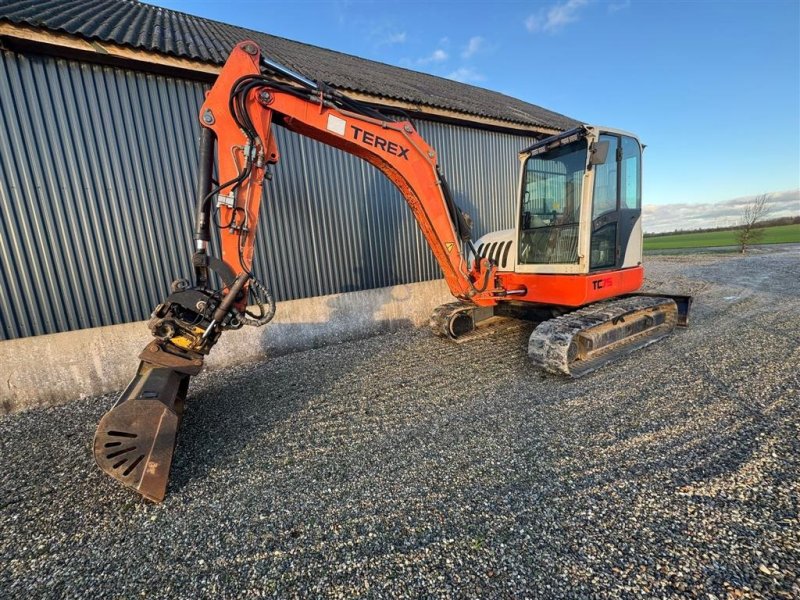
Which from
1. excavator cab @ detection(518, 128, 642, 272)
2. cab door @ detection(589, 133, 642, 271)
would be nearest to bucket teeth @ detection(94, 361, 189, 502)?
excavator cab @ detection(518, 128, 642, 272)

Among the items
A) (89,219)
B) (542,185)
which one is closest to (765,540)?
(542,185)

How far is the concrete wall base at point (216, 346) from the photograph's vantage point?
14.9 feet

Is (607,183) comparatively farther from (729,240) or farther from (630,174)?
(729,240)

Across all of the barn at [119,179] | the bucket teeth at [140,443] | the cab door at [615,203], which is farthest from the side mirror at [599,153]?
the bucket teeth at [140,443]

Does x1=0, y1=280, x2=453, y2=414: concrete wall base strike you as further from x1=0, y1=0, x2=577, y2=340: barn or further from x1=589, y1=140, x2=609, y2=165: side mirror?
x1=589, y1=140, x2=609, y2=165: side mirror

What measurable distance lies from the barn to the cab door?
409 cm

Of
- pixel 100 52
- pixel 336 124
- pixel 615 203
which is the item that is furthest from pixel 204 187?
pixel 615 203

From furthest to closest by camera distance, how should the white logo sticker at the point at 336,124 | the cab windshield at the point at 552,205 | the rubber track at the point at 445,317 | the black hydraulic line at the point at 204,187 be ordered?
1. the rubber track at the point at 445,317
2. the cab windshield at the point at 552,205
3. the white logo sticker at the point at 336,124
4. the black hydraulic line at the point at 204,187

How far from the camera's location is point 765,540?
1915 millimetres

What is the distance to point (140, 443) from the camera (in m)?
2.52

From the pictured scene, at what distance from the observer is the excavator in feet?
9.62

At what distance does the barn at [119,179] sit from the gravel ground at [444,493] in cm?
180

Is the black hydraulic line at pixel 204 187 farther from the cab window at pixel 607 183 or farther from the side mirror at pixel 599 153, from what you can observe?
the cab window at pixel 607 183

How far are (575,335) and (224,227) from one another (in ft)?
13.5
